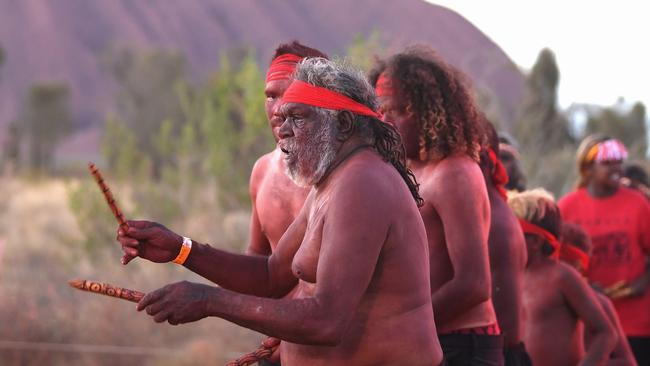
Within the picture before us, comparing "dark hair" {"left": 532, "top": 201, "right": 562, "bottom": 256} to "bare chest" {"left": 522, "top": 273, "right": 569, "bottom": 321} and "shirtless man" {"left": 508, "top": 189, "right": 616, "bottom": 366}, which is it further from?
"bare chest" {"left": 522, "top": 273, "right": 569, "bottom": 321}

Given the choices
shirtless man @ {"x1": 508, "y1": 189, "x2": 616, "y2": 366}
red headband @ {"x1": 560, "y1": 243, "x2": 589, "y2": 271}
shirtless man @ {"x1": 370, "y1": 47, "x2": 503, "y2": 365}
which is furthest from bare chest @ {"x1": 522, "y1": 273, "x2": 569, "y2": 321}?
shirtless man @ {"x1": 370, "y1": 47, "x2": 503, "y2": 365}

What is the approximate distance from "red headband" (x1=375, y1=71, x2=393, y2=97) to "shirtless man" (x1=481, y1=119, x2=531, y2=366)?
2.08 ft

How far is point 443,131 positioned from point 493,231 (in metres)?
0.66

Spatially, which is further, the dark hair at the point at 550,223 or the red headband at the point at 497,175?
the dark hair at the point at 550,223

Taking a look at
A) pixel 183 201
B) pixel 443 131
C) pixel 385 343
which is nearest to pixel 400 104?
pixel 443 131

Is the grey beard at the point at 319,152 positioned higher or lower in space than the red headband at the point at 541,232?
higher

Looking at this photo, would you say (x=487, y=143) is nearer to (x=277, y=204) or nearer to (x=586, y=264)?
(x=277, y=204)

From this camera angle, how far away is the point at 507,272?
4949 mm

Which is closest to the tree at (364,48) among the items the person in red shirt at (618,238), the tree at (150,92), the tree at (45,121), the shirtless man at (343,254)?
the person in red shirt at (618,238)

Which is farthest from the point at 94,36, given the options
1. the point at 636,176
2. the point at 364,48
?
the point at 636,176

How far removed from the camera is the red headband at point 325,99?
3.32m

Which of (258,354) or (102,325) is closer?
(258,354)

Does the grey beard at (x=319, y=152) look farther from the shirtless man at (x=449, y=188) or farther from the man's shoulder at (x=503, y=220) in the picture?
the man's shoulder at (x=503, y=220)

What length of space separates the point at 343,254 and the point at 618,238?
17.0ft
